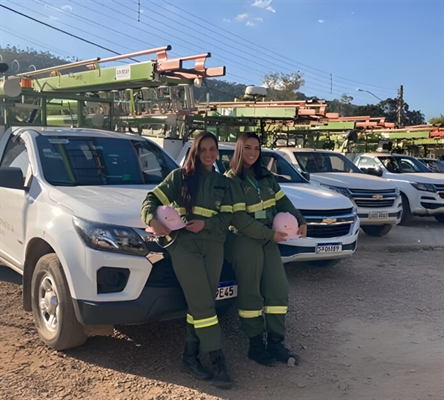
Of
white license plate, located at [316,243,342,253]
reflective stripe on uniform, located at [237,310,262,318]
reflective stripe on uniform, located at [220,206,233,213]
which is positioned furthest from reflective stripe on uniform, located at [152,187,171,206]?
white license plate, located at [316,243,342,253]

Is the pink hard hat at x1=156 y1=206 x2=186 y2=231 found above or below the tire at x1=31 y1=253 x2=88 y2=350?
above

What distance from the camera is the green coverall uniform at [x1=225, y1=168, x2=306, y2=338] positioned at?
150 inches

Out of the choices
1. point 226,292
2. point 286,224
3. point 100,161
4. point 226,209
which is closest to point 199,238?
point 226,209

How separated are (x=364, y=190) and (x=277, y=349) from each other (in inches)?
227

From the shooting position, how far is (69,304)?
3.64 m

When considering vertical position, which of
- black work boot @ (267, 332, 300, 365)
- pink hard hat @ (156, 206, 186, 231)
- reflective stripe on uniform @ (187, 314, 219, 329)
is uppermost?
pink hard hat @ (156, 206, 186, 231)

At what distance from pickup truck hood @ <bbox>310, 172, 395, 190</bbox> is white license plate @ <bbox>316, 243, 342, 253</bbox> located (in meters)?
3.19

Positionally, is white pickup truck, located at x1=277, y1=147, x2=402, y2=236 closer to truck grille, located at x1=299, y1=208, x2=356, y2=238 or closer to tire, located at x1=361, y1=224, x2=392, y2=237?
tire, located at x1=361, y1=224, x2=392, y2=237

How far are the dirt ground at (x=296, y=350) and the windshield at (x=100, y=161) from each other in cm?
136

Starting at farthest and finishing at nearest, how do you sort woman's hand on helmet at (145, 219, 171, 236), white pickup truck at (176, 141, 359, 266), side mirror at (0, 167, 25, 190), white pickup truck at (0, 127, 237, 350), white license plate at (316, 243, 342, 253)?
white license plate at (316, 243, 342, 253), white pickup truck at (176, 141, 359, 266), side mirror at (0, 167, 25, 190), white pickup truck at (0, 127, 237, 350), woman's hand on helmet at (145, 219, 171, 236)

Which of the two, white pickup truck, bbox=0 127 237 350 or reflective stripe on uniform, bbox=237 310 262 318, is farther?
reflective stripe on uniform, bbox=237 310 262 318

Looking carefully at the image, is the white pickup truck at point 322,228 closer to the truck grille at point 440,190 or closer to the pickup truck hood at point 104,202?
the pickup truck hood at point 104,202

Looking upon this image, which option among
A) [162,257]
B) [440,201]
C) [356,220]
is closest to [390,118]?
[440,201]

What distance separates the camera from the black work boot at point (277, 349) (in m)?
3.92
